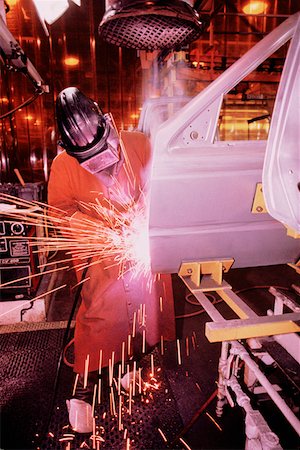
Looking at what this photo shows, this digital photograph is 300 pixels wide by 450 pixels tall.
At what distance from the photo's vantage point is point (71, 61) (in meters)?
7.56

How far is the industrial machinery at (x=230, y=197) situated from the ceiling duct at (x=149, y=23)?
1.62ft

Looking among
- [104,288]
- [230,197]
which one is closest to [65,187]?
[104,288]

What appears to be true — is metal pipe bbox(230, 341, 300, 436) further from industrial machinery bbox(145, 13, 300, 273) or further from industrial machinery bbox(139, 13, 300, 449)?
industrial machinery bbox(145, 13, 300, 273)

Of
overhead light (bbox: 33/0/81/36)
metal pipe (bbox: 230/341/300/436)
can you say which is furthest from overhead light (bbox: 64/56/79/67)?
metal pipe (bbox: 230/341/300/436)

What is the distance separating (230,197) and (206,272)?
0.46m

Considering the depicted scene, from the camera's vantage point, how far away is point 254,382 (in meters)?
2.55

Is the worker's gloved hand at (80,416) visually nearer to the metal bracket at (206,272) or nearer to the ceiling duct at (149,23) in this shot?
the metal bracket at (206,272)

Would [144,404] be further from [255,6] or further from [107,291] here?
[255,6]

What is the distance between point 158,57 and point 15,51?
2659 millimetres

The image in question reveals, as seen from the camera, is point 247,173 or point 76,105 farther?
point 76,105

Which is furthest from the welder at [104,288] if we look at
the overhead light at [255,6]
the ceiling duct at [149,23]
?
the overhead light at [255,6]

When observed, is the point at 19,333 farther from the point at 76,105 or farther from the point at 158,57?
the point at 158,57

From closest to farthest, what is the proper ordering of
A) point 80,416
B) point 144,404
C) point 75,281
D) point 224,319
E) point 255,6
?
point 224,319 < point 80,416 < point 144,404 < point 75,281 < point 255,6

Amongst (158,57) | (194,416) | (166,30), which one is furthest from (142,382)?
(158,57)
